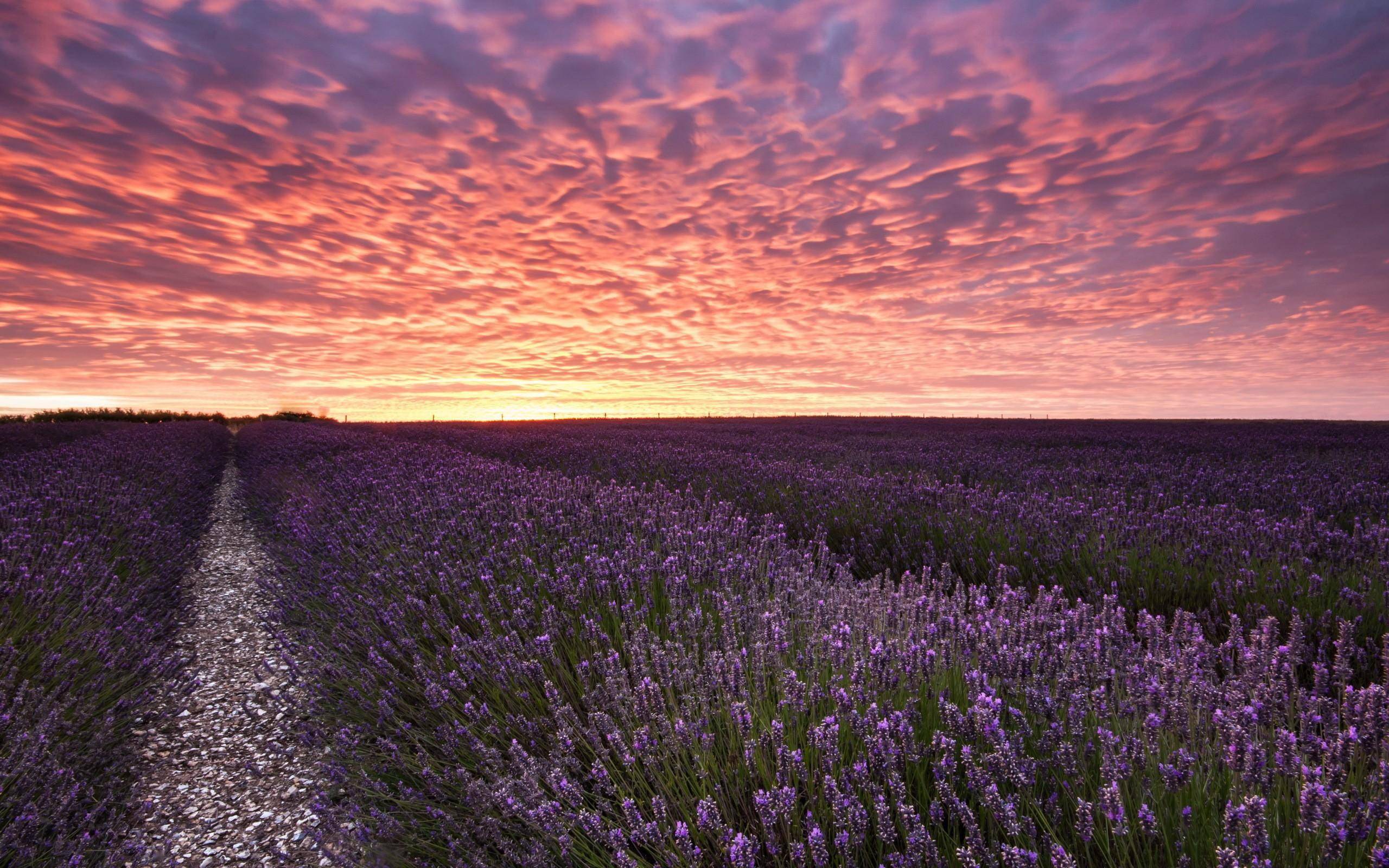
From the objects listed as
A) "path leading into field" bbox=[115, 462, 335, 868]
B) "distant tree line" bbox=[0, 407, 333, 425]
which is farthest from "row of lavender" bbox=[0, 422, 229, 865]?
"distant tree line" bbox=[0, 407, 333, 425]

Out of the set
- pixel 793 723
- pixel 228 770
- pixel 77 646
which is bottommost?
pixel 228 770

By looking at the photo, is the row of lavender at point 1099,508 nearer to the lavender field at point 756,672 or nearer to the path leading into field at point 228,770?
the lavender field at point 756,672

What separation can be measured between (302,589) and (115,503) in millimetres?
2932

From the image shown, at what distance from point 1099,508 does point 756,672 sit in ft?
16.8

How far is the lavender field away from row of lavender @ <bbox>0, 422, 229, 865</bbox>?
0.02m

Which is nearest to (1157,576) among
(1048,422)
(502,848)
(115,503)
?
(502,848)

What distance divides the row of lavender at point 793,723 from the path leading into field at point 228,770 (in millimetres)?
231

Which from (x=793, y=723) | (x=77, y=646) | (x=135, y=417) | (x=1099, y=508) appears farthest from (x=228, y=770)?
(x=135, y=417)

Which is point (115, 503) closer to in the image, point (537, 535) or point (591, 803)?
point (537, 535)

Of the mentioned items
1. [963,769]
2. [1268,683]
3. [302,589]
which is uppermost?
[1268,683]

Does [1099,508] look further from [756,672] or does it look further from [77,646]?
[77,646]

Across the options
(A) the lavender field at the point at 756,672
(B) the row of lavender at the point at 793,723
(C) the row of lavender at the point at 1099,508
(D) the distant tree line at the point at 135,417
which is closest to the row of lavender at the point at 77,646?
(A) the lavender field at the point at 756,672

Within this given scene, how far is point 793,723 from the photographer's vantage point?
187cm

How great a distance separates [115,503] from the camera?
5918mm
